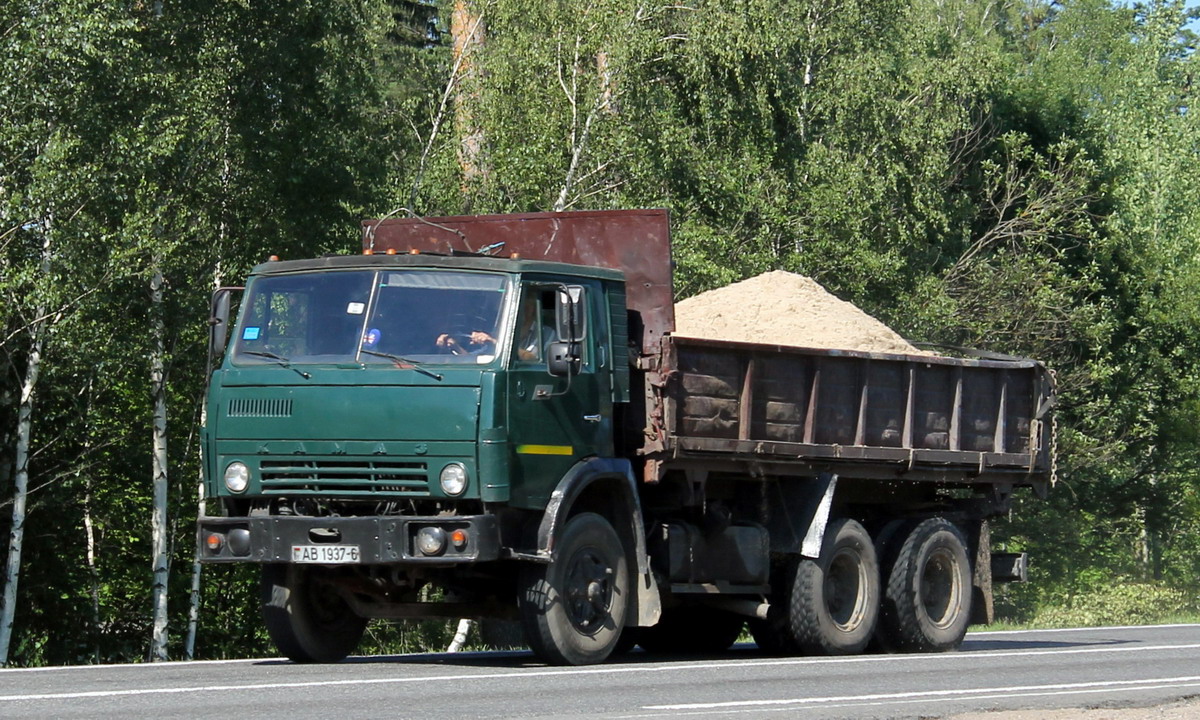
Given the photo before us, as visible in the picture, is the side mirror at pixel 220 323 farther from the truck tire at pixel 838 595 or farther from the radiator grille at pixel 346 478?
the truck tire at pixel 838 595

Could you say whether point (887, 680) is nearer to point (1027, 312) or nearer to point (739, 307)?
point (739, 307)

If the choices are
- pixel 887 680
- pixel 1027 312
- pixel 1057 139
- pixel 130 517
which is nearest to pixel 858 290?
pixel 1027 312

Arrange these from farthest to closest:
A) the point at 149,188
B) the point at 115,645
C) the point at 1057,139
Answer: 1. the point at 1057,139
2. the point at 115,645
3. the point at 149,188

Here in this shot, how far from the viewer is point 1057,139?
1508 inches

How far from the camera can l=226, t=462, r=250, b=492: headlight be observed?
11.3 metres

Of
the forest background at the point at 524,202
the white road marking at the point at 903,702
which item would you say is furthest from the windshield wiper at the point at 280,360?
the forest background at the point at 524,202

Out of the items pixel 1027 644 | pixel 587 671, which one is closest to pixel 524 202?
pixel 1027 644

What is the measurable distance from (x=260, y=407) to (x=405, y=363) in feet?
3.37

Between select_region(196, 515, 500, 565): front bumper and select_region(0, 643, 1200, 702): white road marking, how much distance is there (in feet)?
2.55

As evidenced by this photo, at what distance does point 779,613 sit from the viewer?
46.4 feet

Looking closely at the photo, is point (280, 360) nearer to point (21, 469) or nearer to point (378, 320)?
point (378, 320)

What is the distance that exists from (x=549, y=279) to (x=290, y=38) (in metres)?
15.0

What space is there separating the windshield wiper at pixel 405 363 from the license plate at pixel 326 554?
1.18 meters

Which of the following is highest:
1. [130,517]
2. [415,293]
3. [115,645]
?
[415,293]
